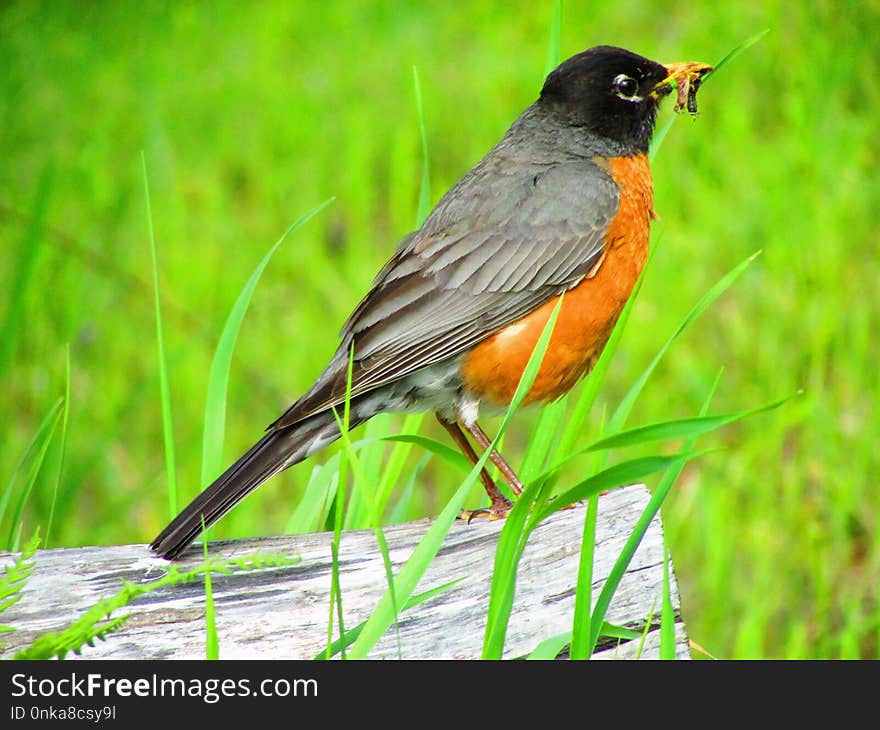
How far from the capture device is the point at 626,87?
156 inches

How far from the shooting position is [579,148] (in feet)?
12.9

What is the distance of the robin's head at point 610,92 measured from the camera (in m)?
3.93

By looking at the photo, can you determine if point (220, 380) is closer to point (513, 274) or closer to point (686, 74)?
point (513, 274)

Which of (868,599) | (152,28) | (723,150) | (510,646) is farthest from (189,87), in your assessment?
(510,646)

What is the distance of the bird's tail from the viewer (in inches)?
107

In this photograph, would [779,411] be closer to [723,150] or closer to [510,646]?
[723,150]

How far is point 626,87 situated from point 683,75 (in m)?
0.19

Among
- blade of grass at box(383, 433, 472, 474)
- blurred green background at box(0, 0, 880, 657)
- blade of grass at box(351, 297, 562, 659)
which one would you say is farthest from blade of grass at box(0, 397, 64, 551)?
blade of grass at box(351, 297, 562, 659)

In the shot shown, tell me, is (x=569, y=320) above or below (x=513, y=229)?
below

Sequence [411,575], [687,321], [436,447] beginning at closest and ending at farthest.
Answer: [411,575]
[687,321]
[436,447]

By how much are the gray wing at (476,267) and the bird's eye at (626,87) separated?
274 mm

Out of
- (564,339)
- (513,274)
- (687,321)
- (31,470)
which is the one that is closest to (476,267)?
(513,274)

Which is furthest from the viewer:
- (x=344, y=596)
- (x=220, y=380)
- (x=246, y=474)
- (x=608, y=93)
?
(x=608, y=93)
